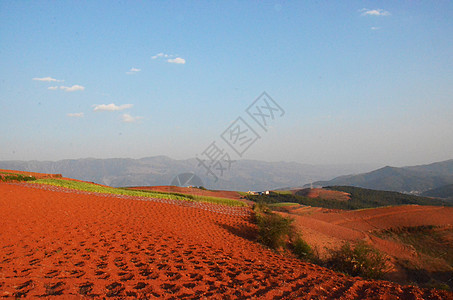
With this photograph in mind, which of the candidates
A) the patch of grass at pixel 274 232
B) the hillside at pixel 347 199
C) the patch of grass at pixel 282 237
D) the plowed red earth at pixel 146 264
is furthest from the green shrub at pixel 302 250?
the hillside at pixel 347 199

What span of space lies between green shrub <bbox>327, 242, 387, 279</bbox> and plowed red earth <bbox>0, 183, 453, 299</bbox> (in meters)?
1.46

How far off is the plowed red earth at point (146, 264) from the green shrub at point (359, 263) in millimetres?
1455

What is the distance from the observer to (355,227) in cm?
1864

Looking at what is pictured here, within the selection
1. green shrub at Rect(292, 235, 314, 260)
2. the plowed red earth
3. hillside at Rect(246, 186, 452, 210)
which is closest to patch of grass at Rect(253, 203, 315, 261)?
green shrub at Rect(292, 235, 314, 260)

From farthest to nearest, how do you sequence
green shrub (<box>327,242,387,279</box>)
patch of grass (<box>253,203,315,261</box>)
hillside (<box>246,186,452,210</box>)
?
hillside (<box>246,186,452,210</box>) < patch of grass (<box>253,203,315,261</box>) < green shrub (<box>327,242,387,279</box>)

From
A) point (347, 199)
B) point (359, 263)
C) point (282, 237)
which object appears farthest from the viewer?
point (347, 199)

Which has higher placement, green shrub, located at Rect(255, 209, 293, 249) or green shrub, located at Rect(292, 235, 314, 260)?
green shrub, located at Rect(255, 209, 293, 249)

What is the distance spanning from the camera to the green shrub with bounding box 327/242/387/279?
780cm

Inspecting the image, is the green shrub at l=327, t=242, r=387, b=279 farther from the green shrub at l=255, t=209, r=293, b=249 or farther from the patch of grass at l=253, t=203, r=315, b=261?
the green shrub at l=255, t=209, r=293, b=249

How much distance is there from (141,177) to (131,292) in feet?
612

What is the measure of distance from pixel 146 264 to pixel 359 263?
5.82m

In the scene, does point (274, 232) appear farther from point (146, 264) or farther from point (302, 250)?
point (146, 264)

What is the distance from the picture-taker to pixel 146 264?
633 centimetres

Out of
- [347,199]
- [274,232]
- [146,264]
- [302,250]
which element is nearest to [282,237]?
[274,232]
